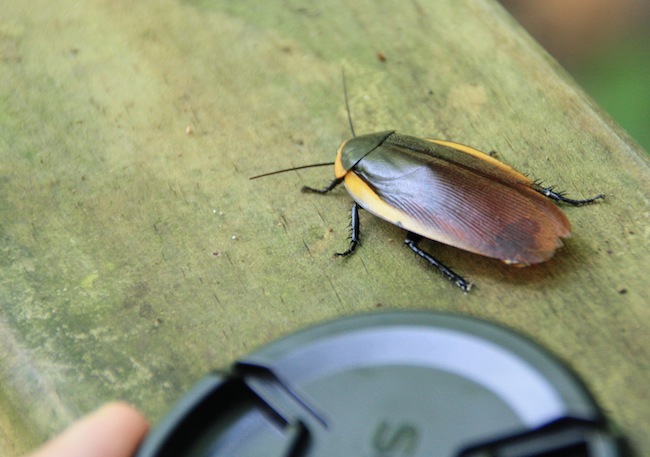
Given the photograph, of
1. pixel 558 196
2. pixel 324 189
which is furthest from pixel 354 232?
pixel 558 196

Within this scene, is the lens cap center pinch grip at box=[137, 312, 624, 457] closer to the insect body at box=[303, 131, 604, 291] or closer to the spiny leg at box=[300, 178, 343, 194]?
the insect body at box=[303, 131, 604, 291]

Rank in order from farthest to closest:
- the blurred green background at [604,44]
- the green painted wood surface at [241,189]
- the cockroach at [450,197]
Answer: the blurred green background at [604,44], the cockroach at [450,197], the green painted wood surface at [241,189]

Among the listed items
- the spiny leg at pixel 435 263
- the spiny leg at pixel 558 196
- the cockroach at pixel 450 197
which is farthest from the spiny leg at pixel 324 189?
the spiny leg at pixel 558 196

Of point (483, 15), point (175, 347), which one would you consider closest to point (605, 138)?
point (483, 15)

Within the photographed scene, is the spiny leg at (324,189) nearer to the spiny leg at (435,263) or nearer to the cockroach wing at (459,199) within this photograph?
the cockroach wing at (459,199)

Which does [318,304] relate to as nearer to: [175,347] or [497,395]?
[175,347]

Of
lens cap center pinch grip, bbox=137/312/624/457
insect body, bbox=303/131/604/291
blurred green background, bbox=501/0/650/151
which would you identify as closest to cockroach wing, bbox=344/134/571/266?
insect body, bbox=303/131/604/291

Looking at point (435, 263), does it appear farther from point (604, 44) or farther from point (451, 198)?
point (604, 44)
